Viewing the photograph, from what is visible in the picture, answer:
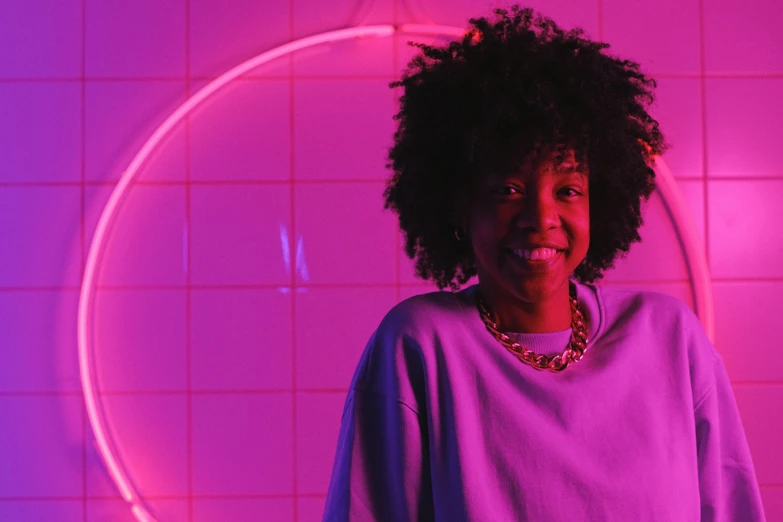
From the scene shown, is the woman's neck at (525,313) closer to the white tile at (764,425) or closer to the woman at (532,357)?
the woman at (532,357)

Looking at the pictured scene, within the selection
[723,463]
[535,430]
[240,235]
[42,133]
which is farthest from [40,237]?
[723,463]

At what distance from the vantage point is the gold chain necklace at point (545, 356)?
883mm

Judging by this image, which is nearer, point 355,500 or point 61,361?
point 355,500

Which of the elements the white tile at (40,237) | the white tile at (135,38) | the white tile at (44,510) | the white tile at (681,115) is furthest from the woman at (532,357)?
the white tile at (44,510)

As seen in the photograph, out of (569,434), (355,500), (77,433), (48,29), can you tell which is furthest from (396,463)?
(48,29)

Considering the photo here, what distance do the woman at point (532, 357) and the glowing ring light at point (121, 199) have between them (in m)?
0.99

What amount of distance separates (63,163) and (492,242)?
1.62m

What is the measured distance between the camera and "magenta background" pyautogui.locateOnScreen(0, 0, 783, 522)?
209 cm

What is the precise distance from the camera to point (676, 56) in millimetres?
2125

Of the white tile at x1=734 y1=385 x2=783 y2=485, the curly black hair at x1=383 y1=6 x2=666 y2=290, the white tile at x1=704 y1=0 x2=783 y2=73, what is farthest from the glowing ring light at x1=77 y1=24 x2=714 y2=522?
the curly black hair at x1=383 y1=6 x2=666 y2=290

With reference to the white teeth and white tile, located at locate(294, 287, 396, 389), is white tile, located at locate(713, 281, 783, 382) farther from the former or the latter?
the white teeth

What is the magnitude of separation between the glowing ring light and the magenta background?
15 cm

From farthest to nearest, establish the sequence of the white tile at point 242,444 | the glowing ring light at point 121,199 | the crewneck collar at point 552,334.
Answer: the white tile at point 242,444 → the glowing ring light at point 121,199 → the crewneck collar at point 552,334

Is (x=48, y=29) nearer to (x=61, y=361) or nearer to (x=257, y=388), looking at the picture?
(x=61, y=361)
